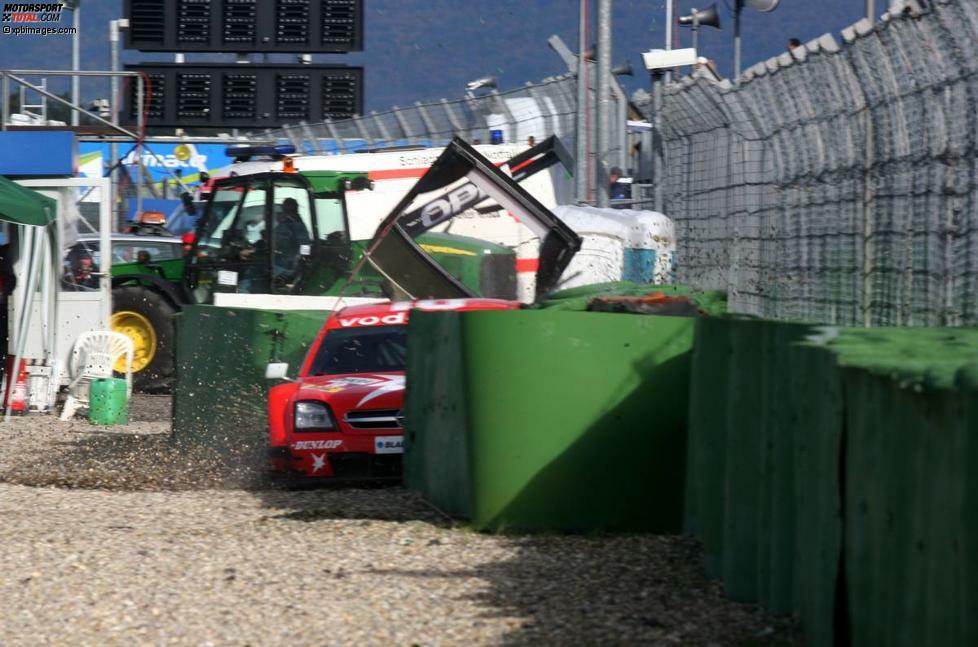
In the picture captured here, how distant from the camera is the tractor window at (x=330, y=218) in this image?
58.3ft

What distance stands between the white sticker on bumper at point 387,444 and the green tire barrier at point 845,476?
3.78m

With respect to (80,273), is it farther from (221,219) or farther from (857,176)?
(857,176)

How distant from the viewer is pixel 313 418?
10508 millimetres

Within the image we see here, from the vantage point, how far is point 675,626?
19.4 feet

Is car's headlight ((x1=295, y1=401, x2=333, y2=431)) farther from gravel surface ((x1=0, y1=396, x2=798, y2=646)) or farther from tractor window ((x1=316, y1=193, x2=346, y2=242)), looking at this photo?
tractor window ((x1=316, y1=193, x2=346, y2=242))

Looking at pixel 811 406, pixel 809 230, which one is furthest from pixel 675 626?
pixel 809 230

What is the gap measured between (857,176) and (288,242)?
32.2 feet

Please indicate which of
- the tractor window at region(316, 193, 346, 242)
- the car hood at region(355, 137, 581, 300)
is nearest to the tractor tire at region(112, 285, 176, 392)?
the tractor window at region(316, 193, 346, 242)

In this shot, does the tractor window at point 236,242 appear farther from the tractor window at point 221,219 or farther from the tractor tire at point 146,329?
the tractor tire at point 146,329

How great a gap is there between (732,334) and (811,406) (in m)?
1.32

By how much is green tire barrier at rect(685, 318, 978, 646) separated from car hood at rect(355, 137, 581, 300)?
6688 mm

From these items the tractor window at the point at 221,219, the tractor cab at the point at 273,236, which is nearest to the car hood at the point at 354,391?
the tractor cab at the point at 273,236

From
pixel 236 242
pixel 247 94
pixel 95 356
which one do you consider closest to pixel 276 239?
pixel 236 242

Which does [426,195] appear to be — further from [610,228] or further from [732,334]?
[732,334]
